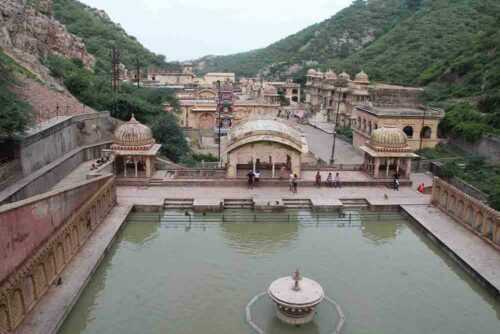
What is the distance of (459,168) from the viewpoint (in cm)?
2675

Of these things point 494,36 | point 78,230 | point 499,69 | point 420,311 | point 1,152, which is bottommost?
point 420,311

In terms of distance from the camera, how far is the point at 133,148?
22.8m

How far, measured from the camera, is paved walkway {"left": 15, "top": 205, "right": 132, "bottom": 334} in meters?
11.0

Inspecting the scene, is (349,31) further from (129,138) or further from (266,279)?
(266,279)

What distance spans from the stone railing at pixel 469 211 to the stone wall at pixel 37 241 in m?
15.1

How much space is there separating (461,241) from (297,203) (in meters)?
7.38

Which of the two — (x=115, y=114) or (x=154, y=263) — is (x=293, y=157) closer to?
(x=154, y=263)

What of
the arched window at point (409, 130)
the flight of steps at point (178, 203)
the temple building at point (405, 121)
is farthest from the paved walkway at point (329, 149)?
the flight of steps at point (178, 203)

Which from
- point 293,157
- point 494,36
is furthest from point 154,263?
point 494,36

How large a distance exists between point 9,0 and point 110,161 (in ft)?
93.1

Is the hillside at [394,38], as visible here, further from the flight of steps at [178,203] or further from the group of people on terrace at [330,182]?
the flight of steps at [178,203]

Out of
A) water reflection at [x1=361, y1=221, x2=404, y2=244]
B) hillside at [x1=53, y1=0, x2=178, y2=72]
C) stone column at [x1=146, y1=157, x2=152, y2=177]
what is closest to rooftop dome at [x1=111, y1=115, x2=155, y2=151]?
stone column at [x1=146, y1=157, x2=152, y2=177]

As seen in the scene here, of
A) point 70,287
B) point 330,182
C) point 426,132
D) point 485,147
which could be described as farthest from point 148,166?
point 485,147

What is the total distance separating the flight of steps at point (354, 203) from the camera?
21.3 m
